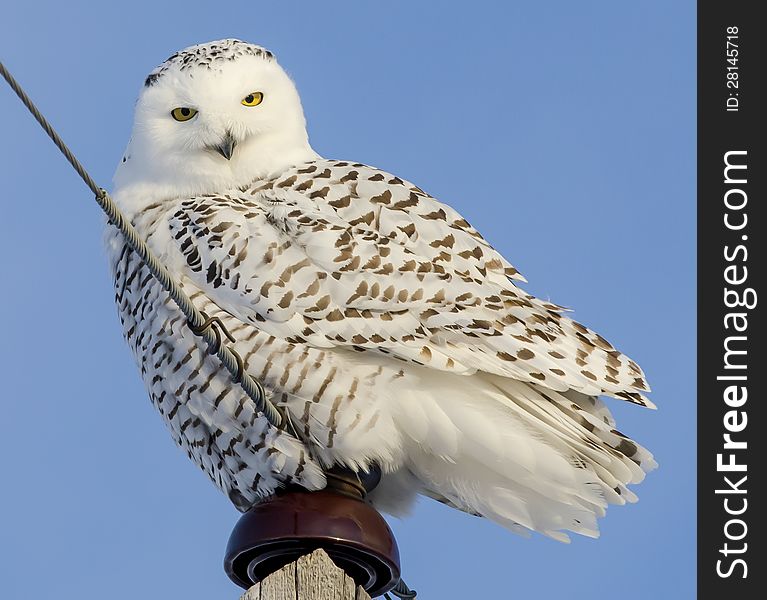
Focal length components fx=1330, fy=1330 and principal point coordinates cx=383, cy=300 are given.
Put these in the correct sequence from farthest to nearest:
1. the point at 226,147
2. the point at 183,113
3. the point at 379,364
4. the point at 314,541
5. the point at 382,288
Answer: the point at 183,113 < the point at 226,147 < the point at 382,288 < the point at 379,364 < the point at 314,541

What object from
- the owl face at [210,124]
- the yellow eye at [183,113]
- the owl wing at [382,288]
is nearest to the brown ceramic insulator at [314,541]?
the owl wing at [382,288]

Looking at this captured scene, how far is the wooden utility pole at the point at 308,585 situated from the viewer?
315 cm

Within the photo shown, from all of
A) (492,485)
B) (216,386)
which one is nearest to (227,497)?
(216,386)

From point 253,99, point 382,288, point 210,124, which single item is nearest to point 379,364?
point 382,288

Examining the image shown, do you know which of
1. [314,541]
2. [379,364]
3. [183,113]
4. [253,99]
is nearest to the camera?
[314,541]

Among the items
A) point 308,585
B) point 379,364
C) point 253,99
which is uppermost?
point 253,99

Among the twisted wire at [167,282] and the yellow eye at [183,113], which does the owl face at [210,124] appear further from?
the twisted wire at [167,282]

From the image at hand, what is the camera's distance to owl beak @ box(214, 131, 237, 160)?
183 inches

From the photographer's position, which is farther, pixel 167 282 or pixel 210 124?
pixel 210 124

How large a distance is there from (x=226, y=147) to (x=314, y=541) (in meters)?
→ 1.61

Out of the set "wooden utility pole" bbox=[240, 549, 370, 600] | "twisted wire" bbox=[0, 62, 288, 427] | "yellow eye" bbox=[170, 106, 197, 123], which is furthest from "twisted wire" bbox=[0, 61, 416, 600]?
"yellow eye" bbox=[170, 106, 197, 123]

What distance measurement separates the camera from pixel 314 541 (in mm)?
3633

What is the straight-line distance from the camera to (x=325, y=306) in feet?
13.3

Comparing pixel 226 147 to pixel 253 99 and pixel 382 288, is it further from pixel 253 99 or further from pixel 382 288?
pixel 382 288
